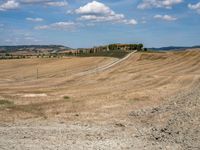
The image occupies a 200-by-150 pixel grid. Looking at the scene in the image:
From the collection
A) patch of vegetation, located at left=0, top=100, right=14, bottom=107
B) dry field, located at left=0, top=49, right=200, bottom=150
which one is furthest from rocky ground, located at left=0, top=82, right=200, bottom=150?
patch of vegetation, located at left=0, top=100, right=14, bottom=107

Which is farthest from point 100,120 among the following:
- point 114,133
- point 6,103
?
point 6,103

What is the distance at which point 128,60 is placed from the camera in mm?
77125

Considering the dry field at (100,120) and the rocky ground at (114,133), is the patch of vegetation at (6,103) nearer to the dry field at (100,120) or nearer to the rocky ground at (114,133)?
the dry field at (100,120)

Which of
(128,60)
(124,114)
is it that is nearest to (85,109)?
(124,114)

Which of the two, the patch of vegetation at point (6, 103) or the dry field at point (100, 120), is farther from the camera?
the patch of vegetation at point (6, 103)

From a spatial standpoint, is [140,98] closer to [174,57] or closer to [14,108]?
[14,108]

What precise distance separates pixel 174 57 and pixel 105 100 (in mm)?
52543

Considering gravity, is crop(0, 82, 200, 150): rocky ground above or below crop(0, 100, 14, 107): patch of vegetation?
above

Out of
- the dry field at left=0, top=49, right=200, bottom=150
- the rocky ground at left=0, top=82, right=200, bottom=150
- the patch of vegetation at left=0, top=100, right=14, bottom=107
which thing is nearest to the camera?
the rocky ground at left=0, top=82, right=200, bottom=150

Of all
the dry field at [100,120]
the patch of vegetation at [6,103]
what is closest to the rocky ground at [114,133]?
the dry field at [100,120]

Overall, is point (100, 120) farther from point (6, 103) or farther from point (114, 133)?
point (6, 103)

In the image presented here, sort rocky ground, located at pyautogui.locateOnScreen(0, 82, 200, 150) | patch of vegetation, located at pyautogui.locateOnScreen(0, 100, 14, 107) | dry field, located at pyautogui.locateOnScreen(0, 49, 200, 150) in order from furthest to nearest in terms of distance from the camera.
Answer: patch of vegetation, located at pyautogui.locateOnScreen(0, 100, 14, 107), dry field, located at pyautogui.locateOnScreen(0, 49, 200, 150), rocky ground, located at pyautogui.locateOnScreen(0, 82, 200, 150)

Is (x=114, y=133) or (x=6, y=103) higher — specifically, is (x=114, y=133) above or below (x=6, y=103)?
above

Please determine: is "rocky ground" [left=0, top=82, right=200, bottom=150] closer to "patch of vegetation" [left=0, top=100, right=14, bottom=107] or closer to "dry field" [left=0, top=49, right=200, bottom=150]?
"dry field" [left=0, top=49, right=200, bottom=150]
